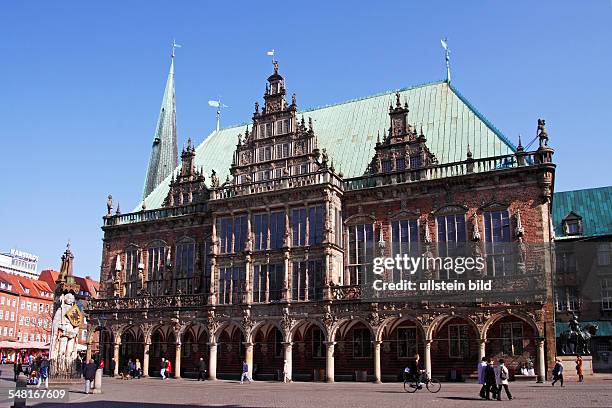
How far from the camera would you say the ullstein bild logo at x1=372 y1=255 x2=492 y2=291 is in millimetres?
33344

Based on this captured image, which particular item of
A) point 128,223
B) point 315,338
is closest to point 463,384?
point 315,338

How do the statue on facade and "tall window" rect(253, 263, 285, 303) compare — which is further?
"tall window" rect(253, 263, 285, 303)

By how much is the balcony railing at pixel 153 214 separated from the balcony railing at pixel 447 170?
12.2m

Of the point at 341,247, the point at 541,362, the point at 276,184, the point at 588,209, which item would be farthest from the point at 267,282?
the point at 588,209

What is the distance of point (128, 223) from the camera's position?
48.6m

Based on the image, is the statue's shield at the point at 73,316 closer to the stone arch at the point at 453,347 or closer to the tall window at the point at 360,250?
the tall window at the point at 360,250

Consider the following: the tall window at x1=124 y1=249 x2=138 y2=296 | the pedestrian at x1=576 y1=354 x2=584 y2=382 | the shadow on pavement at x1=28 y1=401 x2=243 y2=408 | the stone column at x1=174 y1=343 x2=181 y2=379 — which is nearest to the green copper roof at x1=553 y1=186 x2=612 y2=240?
the pedestrian at x1=576 y1=354 x2=584 y2=382

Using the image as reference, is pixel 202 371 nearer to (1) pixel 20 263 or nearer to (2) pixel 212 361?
(2) pixel 212 361

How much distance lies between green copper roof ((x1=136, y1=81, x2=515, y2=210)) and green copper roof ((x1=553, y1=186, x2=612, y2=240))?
16091 millimetres

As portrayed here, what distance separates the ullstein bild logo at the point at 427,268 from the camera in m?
33.3

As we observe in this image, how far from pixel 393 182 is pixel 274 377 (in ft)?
47.0

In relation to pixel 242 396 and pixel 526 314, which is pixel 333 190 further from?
pixel 242 396

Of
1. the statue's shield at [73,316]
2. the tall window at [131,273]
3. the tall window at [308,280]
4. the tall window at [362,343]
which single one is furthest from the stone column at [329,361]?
the tall window at [131,273]

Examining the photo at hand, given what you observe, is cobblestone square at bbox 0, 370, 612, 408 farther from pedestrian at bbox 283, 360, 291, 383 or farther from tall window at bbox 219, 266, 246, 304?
tall window at bbox 219, 266, 246, 304
